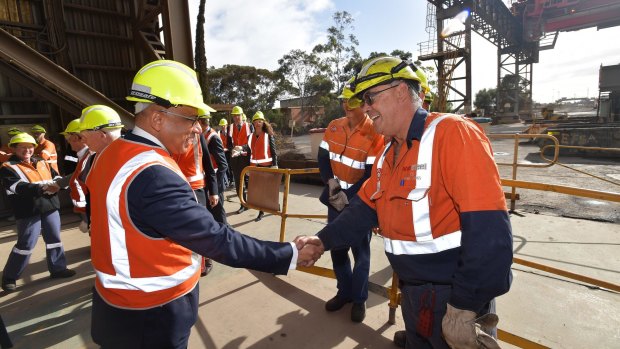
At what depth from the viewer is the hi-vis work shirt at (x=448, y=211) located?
1.27m

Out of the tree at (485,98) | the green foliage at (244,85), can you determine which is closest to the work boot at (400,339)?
the green foliage at (244,85)

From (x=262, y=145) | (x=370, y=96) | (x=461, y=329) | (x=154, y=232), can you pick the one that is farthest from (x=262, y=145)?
(x=461, y=329)

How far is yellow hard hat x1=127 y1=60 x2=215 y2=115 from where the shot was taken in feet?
5.03

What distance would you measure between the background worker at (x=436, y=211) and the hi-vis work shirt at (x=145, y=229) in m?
0.70

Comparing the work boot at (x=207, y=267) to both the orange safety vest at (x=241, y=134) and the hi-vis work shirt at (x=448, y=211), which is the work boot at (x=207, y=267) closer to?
the hi-vis work shirt at (x=448, y=211)

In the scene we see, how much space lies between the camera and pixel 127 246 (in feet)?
4.67

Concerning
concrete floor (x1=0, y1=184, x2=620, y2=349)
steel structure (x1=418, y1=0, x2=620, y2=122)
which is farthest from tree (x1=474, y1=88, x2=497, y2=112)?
concrete floor (x1=0, y1=184, x2=620, y2=349)

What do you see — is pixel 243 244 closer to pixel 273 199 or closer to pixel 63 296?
pixel 273 199

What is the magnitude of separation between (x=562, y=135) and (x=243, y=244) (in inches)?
569

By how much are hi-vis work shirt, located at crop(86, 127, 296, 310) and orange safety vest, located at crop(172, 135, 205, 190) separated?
234 cm

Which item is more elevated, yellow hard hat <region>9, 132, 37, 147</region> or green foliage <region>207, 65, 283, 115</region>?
green foliage <region>207, 65, 283, 115</region>

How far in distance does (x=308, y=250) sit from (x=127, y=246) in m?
0.96

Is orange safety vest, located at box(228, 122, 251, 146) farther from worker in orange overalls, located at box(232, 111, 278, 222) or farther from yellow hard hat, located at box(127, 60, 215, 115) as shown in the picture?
yellow hard hat, located at box(127, 60, 215, 115)

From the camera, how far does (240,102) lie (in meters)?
38.2
